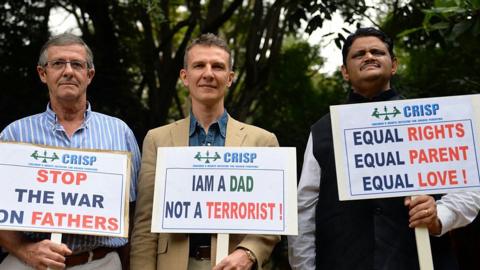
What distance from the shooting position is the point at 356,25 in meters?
6.64

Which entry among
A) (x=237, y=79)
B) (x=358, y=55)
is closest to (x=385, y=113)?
(x=358, y=55)

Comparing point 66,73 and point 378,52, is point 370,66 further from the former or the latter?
point 66,73

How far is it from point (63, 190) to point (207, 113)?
0.88m

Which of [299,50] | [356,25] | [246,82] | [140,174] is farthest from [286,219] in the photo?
[299,50]

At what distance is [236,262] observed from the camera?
2.91 metres

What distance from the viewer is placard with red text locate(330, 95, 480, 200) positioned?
9.69 feet

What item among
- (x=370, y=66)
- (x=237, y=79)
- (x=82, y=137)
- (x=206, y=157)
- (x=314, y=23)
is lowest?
(x=206, y=157)

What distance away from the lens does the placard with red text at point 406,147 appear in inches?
116

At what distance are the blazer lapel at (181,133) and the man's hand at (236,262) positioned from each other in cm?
68

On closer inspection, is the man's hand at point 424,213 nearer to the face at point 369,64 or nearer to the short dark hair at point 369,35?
the face at point 369,64

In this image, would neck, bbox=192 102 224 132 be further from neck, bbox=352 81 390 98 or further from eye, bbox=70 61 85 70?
neck, bbox=352 81 390 98

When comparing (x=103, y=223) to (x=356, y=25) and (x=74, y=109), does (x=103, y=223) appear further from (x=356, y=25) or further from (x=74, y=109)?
(x=356, y=25)

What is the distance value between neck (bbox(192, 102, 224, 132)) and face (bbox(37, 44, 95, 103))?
65 cm

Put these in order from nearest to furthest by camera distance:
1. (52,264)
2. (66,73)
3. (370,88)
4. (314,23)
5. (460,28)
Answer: (52,264) → (66,73) → (370,88) → (460,28) → (314,23)
